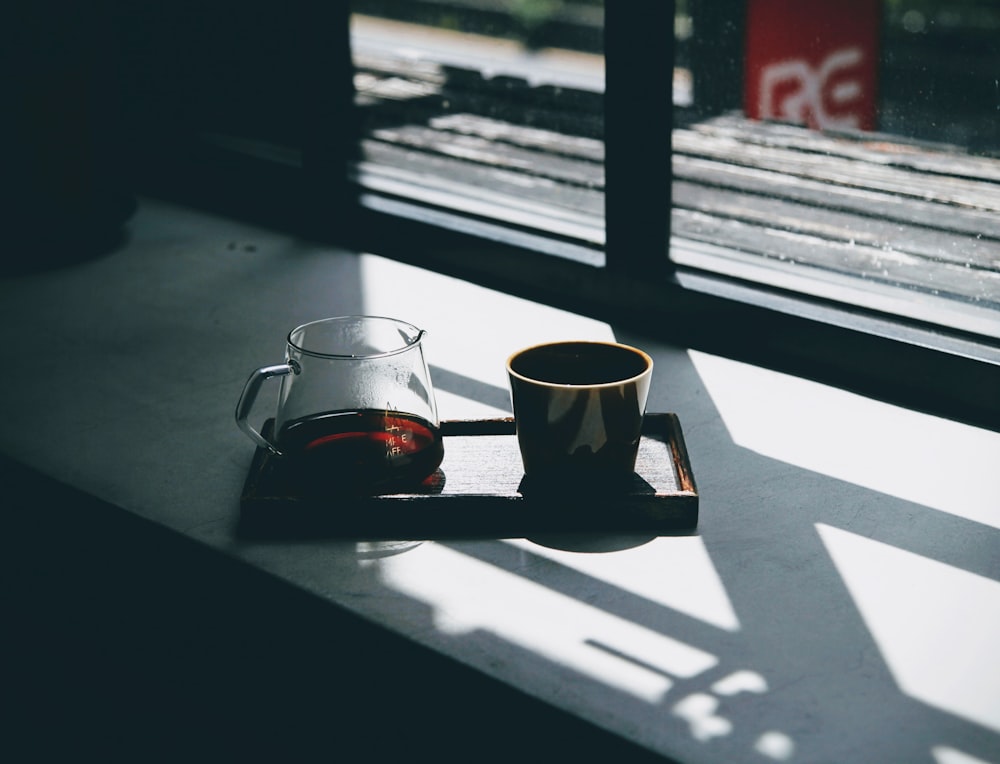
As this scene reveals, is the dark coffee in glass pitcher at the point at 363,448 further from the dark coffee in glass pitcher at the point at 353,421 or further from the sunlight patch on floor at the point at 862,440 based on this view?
the sunlight patch on floor at the point at 862,440

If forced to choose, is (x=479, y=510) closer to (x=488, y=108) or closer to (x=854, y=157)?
(x=854, y=157)

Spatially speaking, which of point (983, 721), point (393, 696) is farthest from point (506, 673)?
point (983, 721)

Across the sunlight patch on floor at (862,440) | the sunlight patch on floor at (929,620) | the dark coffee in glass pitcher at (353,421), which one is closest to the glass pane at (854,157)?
the sunlight patch on floor at (862,440)

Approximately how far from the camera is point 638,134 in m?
1.37

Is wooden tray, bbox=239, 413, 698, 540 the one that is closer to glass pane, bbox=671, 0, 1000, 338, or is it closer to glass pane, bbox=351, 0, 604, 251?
glass pane, bbox=671, 0, 1000, 338

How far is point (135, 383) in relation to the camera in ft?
4.38

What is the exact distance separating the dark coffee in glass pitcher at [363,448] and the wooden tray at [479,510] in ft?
0.05

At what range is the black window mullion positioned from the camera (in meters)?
1.32

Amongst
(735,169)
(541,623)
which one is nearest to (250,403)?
(541,623)

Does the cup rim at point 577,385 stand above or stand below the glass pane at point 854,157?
below

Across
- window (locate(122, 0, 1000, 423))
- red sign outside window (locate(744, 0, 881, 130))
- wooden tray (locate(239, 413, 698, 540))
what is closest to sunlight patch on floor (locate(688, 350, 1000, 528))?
window (locate(122, 0, 1000, 423))

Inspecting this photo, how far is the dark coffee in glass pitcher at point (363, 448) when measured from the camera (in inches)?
39.2

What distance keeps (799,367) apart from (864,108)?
0.28 metres

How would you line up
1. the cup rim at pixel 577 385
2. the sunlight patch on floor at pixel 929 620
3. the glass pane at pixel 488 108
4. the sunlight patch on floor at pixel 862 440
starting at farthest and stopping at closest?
1. the glass pane at pixel 488 108
2. the sunlight patch on floor at pixel 862 440
3. the cup rim at pixel 577 385
4. the sunlight patch on floor at pixel 929 620
